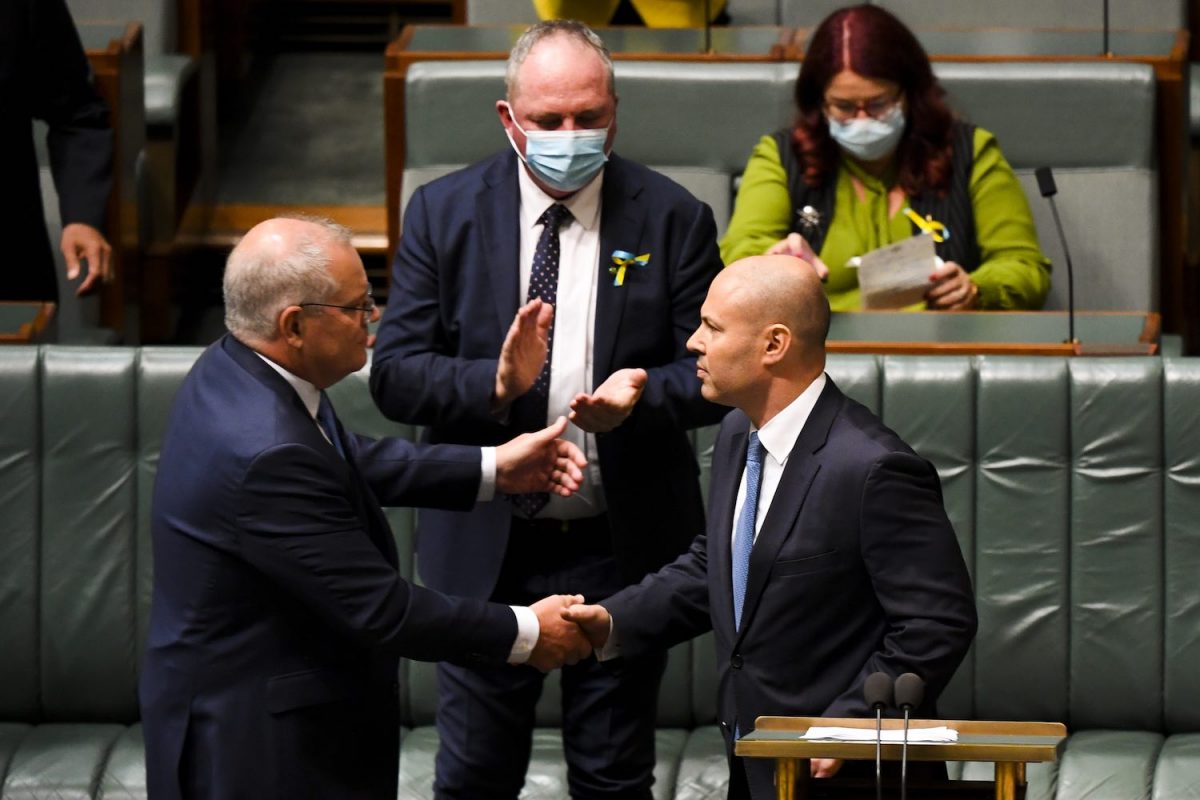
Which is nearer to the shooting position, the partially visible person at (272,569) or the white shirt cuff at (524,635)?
the partially visible person at (272,569)

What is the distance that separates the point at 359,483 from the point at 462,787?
666mm

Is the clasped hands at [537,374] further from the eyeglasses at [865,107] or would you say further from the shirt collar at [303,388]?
the eyeglasses at [865,107]

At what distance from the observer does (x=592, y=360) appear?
3.07 metres

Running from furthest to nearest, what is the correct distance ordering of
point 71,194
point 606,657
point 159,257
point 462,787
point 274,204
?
1. point 274,204
2. point 159,257
3. point 71,194
4. point 462,787
5. point 606,657

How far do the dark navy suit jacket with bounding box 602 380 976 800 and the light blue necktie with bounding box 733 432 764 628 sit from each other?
0.01m

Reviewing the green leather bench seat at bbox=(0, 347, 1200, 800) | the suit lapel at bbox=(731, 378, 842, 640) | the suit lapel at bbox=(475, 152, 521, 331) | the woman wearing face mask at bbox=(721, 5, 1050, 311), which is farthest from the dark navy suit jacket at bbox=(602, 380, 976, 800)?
the woman wearing face mask at bbox=(721, 5, 1050, 311)

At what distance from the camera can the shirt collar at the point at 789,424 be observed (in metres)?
2.66

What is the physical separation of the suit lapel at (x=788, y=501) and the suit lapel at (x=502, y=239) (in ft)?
1.97

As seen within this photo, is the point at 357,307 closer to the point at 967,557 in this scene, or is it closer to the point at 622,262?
the point at 622,262

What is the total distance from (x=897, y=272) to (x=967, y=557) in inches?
26.5

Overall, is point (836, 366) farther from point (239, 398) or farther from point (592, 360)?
point (239, 398)

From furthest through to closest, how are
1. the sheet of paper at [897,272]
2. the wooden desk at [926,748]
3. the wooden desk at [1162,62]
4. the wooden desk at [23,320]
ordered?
the wooden desk at [1162,62]
the sheet of paper at [897,272]
the wooden desk at [23,320]
the wooden desk at [926,748]

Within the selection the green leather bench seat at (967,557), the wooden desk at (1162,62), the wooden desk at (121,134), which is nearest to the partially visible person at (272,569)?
the green leather bench seat at (967,557)

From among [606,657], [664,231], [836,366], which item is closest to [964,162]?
[836,366]
